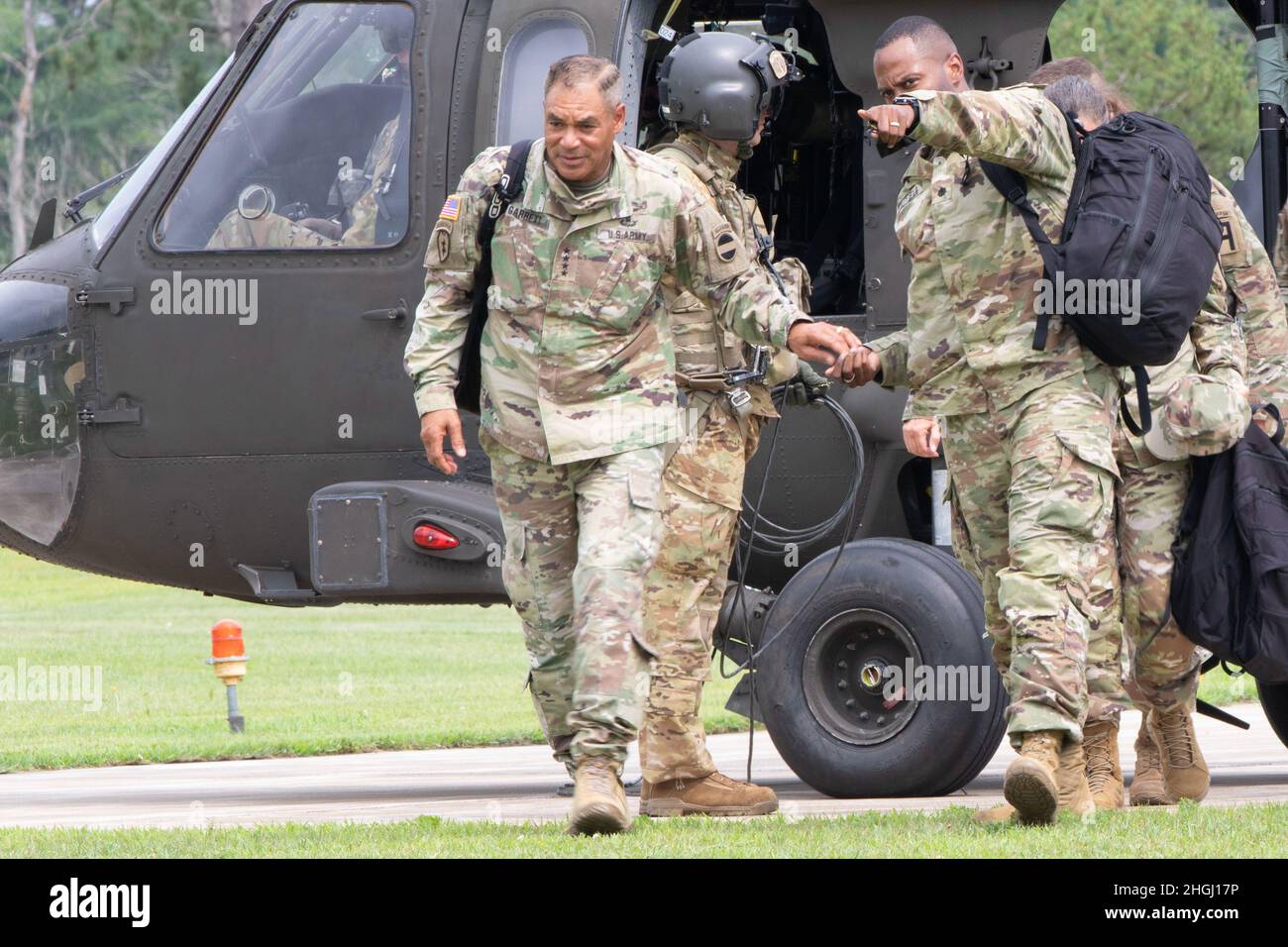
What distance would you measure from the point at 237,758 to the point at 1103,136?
6296 millimetres

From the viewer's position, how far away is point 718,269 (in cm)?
577

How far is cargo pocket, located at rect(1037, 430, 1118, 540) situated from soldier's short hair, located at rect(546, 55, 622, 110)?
147 centimetres

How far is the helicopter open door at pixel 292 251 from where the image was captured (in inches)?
306

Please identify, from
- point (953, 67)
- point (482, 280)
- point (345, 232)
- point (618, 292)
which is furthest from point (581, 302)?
point (345, 232)

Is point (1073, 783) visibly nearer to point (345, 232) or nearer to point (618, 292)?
point (618, 292)

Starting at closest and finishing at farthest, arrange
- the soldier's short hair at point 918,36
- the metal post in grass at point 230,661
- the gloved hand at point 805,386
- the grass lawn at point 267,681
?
1. the soldier's short hair at point 918,36
2. the gloved hand at point 805,386
3. the grass lawn at point 267,681
4. the metal post in grass at point 230,661

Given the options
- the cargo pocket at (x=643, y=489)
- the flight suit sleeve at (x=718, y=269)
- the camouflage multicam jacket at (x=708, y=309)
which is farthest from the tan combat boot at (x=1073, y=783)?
the camouflage multicam jacket at (x=708, y=309)

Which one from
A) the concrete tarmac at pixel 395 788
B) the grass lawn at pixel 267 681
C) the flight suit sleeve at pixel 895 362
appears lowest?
the grass lawn at pixel 267 681

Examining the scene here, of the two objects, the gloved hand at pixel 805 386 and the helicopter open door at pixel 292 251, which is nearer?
the gloved hand at pixel 805 386

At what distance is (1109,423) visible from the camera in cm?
564

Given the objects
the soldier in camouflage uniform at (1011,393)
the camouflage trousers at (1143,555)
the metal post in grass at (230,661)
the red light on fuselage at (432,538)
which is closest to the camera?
the soldier in camouflage uniform at (1011,393)

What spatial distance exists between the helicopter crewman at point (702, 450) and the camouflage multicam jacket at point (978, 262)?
50 cm

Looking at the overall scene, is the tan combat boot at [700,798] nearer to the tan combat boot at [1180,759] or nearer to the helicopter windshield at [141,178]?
the tan combat boot at [1180,759]

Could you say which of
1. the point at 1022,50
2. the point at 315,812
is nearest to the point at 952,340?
the point at 1022,50
